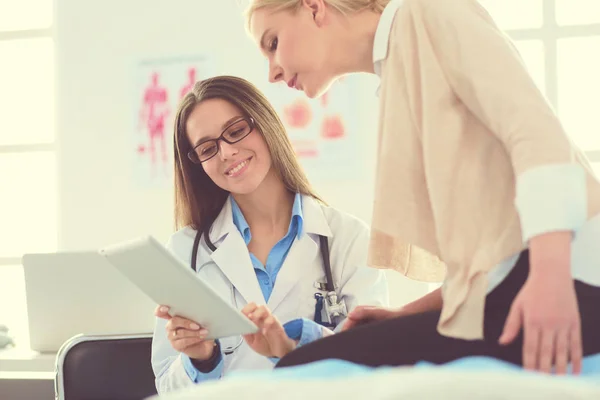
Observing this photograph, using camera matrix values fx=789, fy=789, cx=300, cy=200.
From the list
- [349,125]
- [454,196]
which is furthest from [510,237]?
[349,125]

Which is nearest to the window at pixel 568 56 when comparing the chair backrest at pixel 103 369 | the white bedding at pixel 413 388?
the chair backrest at pixel 103 369

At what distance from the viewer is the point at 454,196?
42.2 inches

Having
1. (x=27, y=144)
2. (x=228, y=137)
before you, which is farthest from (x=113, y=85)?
(x=228, y=137)

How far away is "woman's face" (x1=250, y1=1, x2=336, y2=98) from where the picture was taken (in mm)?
1270

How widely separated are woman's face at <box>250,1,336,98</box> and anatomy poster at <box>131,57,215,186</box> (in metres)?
3.21

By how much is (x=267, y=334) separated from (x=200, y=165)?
0.73 metres

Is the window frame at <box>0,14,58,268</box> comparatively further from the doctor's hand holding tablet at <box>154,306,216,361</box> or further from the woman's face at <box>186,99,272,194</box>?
the doctor's hand holding tablet at <box>154,306,216,361</box>

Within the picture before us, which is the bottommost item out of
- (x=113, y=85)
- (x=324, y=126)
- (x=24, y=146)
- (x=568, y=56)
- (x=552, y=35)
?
(x=24, y=146)

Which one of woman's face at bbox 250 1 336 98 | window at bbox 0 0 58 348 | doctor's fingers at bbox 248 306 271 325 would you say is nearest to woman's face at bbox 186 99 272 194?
doctor's fingers at bbox 248 306 271 325

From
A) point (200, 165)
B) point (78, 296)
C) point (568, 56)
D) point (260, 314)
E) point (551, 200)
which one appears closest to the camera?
point (551, 200)

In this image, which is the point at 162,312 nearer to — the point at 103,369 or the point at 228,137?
the point at 103,369

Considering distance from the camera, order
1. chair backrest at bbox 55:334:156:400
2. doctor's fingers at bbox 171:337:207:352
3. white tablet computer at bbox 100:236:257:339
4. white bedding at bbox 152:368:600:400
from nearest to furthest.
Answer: white bedding at bbox 152:368:600:400 < white tablet computer at bbox 100:236:257:339 < doctor's fingers at bbox 171:337:207:352 < chair backrest at bbox 55:334:156:400

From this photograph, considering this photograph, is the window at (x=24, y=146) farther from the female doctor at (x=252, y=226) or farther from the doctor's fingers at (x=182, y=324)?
the doctor's fingers at (x=182, y=324)

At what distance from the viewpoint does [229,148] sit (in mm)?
1988
